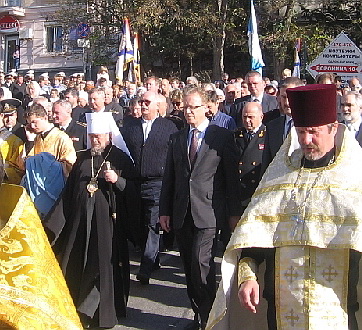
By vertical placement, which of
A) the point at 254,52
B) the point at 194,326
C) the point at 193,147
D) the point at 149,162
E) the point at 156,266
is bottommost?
the point at 156,266

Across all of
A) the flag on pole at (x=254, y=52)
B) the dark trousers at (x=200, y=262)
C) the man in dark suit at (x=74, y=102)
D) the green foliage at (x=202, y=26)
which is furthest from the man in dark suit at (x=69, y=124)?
the green foliage at (x=202, y=26)

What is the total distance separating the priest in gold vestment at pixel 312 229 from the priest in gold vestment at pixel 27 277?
1.10 metres

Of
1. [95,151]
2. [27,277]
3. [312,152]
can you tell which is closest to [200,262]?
[95,151]

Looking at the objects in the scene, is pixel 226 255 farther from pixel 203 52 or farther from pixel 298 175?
pixel 203 52

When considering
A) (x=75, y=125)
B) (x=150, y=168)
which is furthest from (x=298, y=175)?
(x=75, y=125)

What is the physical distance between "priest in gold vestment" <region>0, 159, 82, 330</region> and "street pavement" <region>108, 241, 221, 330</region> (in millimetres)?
3365

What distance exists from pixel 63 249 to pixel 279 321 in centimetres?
289

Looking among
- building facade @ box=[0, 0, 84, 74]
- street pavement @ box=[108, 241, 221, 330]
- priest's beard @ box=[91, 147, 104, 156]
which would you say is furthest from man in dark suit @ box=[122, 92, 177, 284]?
building facade @ box=[0, 0, 84, 74]

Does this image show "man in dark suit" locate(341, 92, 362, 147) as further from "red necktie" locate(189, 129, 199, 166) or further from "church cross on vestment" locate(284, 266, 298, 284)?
"church cross on vestment" locate(284, 266, 298, 284)

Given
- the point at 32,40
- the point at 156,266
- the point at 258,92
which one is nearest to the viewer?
the point at 156,266

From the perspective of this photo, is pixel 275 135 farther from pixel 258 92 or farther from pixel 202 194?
pixel 258 92

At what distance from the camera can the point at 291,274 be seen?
10.8 feet

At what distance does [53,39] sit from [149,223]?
29.2 meters

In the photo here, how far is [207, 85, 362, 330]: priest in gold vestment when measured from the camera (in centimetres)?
321
